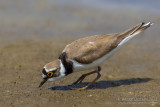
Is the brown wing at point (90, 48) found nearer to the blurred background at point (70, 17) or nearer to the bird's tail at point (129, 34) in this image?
the bird's tail at point (129, 34)

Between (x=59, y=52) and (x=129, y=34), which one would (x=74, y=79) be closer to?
(x=129, y=34)

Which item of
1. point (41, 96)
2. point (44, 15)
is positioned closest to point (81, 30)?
point (44, 15)

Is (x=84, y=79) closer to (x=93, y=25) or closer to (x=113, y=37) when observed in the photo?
(x=113, y=37)

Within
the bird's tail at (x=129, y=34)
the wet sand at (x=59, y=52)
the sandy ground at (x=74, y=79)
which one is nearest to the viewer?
the sandy ground at (x=74, y=79)

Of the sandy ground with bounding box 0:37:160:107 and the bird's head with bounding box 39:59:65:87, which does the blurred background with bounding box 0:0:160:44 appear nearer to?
the sandy ground with bounding box 0:37:160:107

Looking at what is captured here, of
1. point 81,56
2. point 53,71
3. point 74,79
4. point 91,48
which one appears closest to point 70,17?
point 74,79

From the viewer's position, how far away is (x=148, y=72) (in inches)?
386

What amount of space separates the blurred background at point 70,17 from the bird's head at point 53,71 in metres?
5.27

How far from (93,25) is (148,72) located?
16.6 feet

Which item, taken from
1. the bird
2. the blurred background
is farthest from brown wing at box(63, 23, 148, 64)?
the blurred background

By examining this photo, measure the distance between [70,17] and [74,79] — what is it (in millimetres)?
6917

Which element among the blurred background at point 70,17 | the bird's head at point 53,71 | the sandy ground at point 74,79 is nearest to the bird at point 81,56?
the bird's head at point 53,71

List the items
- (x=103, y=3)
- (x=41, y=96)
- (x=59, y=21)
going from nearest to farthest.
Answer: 1. (x=41, y=96)
2. (x=59, y=21)
3. (x=103, y=3)

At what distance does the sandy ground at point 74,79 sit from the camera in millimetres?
7047
